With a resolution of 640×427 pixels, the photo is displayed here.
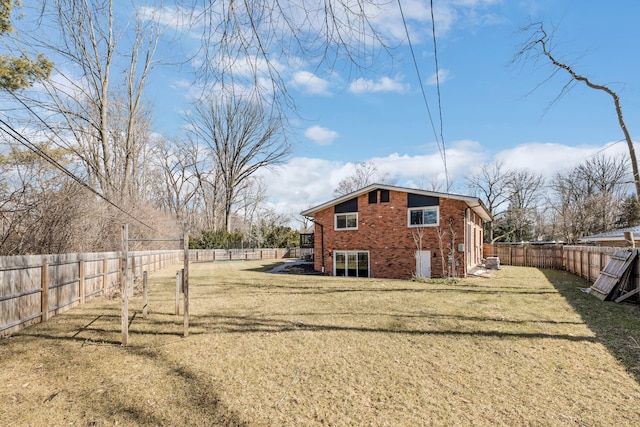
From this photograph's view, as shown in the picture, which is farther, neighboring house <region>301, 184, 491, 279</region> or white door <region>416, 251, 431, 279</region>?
white door <region>416, 251, 431, 279</region>

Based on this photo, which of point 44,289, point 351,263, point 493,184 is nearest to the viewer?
Answer: point 44,289

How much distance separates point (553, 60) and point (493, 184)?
27387mm

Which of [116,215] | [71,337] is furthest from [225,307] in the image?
[116,215]

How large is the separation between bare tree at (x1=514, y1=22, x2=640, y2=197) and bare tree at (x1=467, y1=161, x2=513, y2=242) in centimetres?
2618

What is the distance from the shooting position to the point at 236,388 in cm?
391

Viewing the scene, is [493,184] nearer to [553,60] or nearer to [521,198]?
[521,198]

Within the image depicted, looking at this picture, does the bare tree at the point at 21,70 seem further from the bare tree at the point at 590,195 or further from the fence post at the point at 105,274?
the bare tree at the point at 590,195

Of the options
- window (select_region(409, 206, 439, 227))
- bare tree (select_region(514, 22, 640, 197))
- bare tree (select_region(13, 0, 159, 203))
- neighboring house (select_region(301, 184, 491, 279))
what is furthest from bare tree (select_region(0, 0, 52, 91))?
window (select_region(409, 206, 439, 227))

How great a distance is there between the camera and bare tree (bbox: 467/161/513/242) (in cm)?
A: 3462

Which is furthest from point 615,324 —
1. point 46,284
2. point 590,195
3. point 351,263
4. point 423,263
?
point 590,195

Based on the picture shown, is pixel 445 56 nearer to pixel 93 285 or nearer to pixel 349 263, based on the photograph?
pixel 93 285

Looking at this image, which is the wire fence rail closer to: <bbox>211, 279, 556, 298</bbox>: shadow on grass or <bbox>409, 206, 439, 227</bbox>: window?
<bbox>211, 279, 556, 298</bbox>: shadow on grass

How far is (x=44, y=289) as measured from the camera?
23.1ft

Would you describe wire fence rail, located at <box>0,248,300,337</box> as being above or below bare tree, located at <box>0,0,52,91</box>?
below
